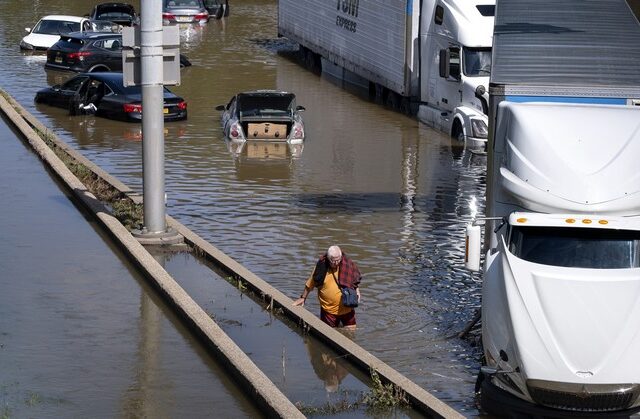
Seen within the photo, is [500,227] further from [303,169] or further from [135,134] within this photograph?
[135,134]

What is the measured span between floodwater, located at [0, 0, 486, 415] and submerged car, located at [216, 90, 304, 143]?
0.44 metres

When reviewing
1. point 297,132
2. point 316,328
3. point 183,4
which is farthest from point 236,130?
point 183,4

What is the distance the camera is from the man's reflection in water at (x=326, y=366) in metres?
12.9

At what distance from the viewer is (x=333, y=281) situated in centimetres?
1462

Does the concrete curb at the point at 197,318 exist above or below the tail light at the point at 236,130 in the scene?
above

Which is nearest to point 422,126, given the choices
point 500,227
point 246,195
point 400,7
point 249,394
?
point 400,7

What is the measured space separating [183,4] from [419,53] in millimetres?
27096

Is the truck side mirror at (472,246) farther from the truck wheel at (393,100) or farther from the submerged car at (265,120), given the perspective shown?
the truck wheel at (393,100)

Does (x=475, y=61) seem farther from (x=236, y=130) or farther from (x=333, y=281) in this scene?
(x=333, y=281)

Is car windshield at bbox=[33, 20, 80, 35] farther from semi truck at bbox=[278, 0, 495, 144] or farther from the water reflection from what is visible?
semi truck at bbox=[278, 0, 495, 144]

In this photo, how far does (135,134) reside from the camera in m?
30.8

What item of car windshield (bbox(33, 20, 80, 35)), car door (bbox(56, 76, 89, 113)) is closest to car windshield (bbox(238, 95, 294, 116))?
car door (bbox(56, 76, 89, 113))

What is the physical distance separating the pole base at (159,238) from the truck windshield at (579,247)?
7.04 meters

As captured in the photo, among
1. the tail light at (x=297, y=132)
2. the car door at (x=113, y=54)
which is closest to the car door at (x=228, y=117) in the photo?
the tail light at (x=297, y=132)
